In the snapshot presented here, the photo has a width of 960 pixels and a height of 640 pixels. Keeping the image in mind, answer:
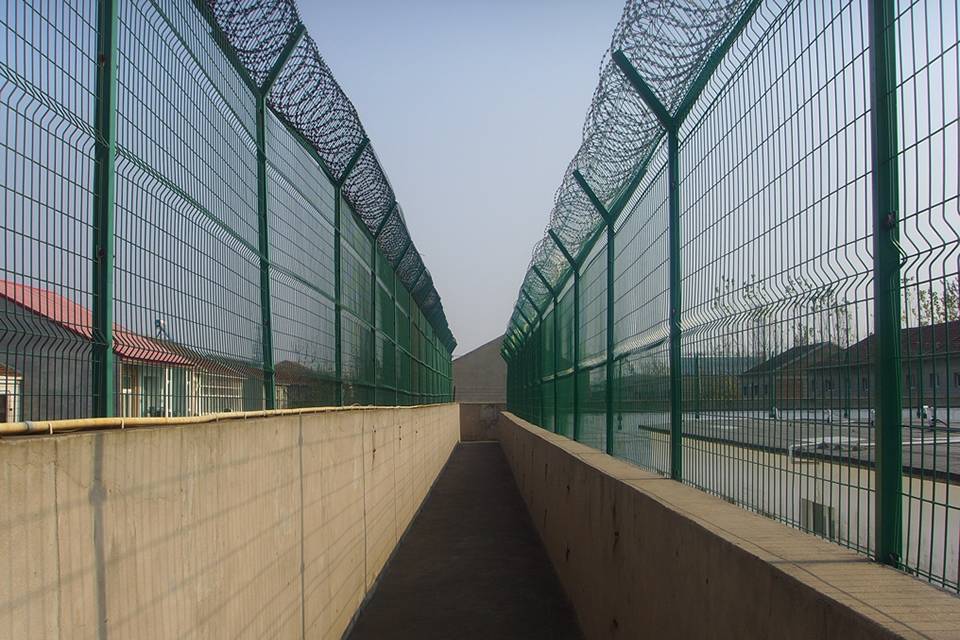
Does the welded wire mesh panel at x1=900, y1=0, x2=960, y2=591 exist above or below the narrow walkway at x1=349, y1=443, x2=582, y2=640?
above

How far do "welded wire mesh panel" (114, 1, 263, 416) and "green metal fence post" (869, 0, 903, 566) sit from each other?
2.59 meters

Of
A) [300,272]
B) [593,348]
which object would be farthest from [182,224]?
[593,348]

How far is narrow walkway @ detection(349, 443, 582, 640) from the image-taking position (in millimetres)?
7551

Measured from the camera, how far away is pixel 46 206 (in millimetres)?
3250

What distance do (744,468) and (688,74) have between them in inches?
80.3

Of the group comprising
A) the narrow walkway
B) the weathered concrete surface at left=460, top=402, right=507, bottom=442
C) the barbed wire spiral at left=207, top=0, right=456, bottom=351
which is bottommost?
the weathered concrete surface at left=460, top=402, right=507, bottom=442

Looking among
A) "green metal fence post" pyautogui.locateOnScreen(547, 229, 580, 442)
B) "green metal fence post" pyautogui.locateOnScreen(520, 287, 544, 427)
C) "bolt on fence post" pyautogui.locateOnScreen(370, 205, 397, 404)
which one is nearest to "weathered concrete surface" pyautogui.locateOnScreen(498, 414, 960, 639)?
"green metal fence post" pyautogui.locateOnScreen(547, 229, 580, 442)

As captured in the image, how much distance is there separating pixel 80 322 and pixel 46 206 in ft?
1.52

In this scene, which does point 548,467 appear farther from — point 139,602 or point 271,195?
point 139,602

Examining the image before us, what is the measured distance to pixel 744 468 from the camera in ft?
14.3

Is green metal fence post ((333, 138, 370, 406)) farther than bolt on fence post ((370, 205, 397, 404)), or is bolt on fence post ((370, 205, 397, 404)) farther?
bolt on fence post ((370, 205, 397, 404))

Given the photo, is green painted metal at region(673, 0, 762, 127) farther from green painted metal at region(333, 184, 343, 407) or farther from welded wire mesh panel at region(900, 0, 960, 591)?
green painted metal at region(333, 184, 343, 407)

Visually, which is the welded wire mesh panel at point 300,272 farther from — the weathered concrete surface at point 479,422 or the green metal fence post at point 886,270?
the weathered concrete surface at point 479,422

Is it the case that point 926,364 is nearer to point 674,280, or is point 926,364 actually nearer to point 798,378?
point 798,378
